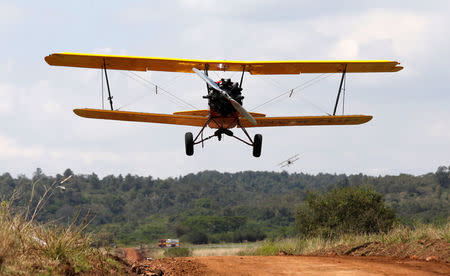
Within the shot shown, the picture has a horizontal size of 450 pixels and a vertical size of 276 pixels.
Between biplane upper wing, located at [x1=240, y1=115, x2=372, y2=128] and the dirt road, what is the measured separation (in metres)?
6.62

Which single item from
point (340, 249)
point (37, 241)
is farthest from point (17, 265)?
point (340, 249)

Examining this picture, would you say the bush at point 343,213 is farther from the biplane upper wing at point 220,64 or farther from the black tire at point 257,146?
the biplane upper wing at point 220,64

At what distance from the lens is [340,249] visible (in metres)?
16.8

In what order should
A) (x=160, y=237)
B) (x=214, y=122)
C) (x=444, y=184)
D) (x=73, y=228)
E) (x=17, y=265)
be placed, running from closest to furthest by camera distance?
(x=17, y=265)
(x=73, y=228)
(x=214, y=122)
(x=160, y=237)
(x=444, y=184)

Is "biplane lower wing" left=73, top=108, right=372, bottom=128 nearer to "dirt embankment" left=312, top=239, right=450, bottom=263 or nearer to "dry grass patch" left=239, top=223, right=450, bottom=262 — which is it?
"dry grass patch" left=239, top=223, right=450, bottom=262

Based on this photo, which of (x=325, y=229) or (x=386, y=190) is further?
(x=386, y=190)

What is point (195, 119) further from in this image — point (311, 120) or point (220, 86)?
point (311, 120)

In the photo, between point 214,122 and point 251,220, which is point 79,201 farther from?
point 214,122

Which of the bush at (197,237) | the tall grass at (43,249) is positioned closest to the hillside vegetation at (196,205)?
the bush at (197,237)

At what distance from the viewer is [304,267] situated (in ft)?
40.7

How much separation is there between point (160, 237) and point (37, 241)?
76511 mm

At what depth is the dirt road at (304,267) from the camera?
11.3 metres

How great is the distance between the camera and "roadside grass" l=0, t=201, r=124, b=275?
802cm

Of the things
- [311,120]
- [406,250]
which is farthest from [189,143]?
[406,250]
